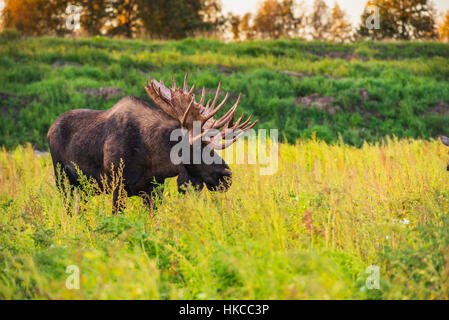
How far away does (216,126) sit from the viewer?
16.5 ft

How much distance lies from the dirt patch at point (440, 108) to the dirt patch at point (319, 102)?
3.42 m

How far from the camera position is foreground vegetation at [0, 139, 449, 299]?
2.78 meters

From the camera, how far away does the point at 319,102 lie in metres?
16.0

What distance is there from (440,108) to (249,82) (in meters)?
7.07

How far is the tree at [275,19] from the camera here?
44594 mm

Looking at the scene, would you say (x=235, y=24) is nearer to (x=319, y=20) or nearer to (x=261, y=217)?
(x=319, y=20)

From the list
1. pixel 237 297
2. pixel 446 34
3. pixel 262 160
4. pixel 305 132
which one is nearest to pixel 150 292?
pixel 237 297

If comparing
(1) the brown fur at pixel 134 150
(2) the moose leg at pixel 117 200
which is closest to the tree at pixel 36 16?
(1) the brown fur at pixel 134 150

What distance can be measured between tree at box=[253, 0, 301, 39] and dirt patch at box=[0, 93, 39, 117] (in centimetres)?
3240

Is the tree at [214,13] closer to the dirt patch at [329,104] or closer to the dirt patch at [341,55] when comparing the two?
the dirt patch at [341,55]

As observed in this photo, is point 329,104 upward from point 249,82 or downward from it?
downward

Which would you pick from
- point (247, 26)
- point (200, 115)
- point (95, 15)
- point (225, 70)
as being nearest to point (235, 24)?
point (247, 26)

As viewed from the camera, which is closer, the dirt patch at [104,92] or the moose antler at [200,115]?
the moose antler at [200,115]
